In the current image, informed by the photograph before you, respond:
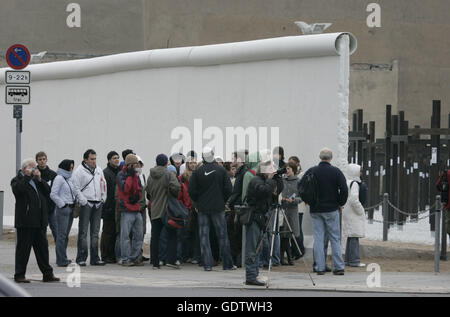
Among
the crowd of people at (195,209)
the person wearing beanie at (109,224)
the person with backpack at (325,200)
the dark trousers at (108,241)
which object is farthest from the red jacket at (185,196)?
the person with backpack at (325,200)

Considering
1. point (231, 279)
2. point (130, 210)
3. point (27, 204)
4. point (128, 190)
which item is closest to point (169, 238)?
point (130, 210)

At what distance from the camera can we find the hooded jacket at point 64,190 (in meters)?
16.3

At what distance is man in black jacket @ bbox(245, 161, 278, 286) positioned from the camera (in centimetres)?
1386

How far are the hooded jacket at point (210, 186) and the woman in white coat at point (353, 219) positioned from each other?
6.65 ft

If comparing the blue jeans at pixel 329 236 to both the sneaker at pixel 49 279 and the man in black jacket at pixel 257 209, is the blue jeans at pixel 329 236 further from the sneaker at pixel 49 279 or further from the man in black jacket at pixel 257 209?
the sneaker at pixel 49 279

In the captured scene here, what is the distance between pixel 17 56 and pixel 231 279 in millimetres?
5458

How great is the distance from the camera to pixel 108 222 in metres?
17.2

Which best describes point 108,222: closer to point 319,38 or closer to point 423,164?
point 319,38

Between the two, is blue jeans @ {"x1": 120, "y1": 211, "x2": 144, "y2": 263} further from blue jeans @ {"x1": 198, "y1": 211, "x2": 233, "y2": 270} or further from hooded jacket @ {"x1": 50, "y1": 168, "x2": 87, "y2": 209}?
blue jeans @ {"x1": 198, "y1": 211, "x2": 233, "y2": 270}

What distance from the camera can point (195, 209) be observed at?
55.7 ft

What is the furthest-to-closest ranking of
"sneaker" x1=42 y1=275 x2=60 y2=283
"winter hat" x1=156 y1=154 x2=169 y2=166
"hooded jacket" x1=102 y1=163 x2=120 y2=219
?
"hooded jacket" x1=102 y1=163 x2=120 y2=219 → "winter hat" x1=156 y1=154 x2=169 y2=166 → "sneaker" x1=42 y1=275 x2=60 y2=283

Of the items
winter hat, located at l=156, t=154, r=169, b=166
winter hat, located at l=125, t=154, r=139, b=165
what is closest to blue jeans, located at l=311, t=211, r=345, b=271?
winter hat, located at l=156, t=154, r=169, b=166

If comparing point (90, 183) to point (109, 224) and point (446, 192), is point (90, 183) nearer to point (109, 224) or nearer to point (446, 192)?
point (109, 224)

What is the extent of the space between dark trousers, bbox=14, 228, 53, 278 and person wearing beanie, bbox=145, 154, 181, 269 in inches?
110
